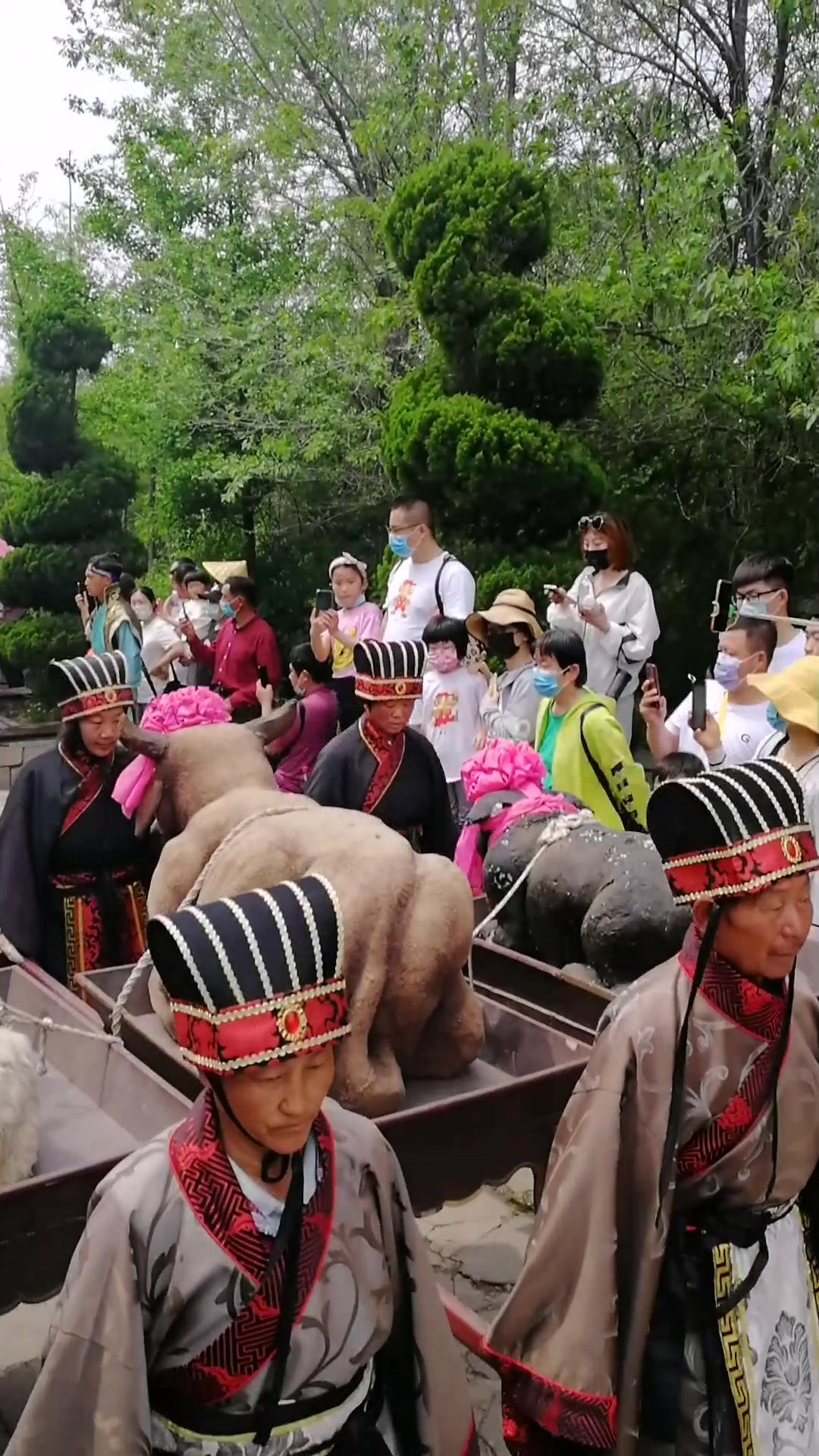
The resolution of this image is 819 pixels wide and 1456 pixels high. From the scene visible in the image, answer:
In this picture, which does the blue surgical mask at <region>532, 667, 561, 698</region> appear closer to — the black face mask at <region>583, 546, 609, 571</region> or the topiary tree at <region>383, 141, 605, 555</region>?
the black face mask at <region>583, 546, 609, 571</region>

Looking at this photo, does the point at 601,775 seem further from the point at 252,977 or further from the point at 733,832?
the point at 252,977

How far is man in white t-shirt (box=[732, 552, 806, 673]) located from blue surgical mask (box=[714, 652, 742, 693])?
18.7 inches

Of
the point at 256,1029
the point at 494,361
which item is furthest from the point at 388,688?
the point at 494,361

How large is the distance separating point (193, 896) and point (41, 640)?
37.2 ft

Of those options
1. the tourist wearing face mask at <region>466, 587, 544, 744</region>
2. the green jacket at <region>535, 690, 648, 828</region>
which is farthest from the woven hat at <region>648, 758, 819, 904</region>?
the tourist wearing face mask at <region>466, 587, 544, 744</region>

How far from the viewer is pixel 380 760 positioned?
4.85 m

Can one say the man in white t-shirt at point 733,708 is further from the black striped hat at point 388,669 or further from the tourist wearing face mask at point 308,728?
the tourist wearing face mask at point 308,728

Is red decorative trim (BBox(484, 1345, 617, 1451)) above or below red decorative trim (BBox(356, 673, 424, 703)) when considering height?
below

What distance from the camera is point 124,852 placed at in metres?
4.46

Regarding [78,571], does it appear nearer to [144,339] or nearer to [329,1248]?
[144,339]

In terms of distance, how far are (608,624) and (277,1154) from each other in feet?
17.1

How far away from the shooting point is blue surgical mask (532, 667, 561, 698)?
5.48 m

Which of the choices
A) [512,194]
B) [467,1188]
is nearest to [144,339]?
[512,194]

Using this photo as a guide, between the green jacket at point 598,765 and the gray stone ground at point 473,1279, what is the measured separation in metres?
1.56
